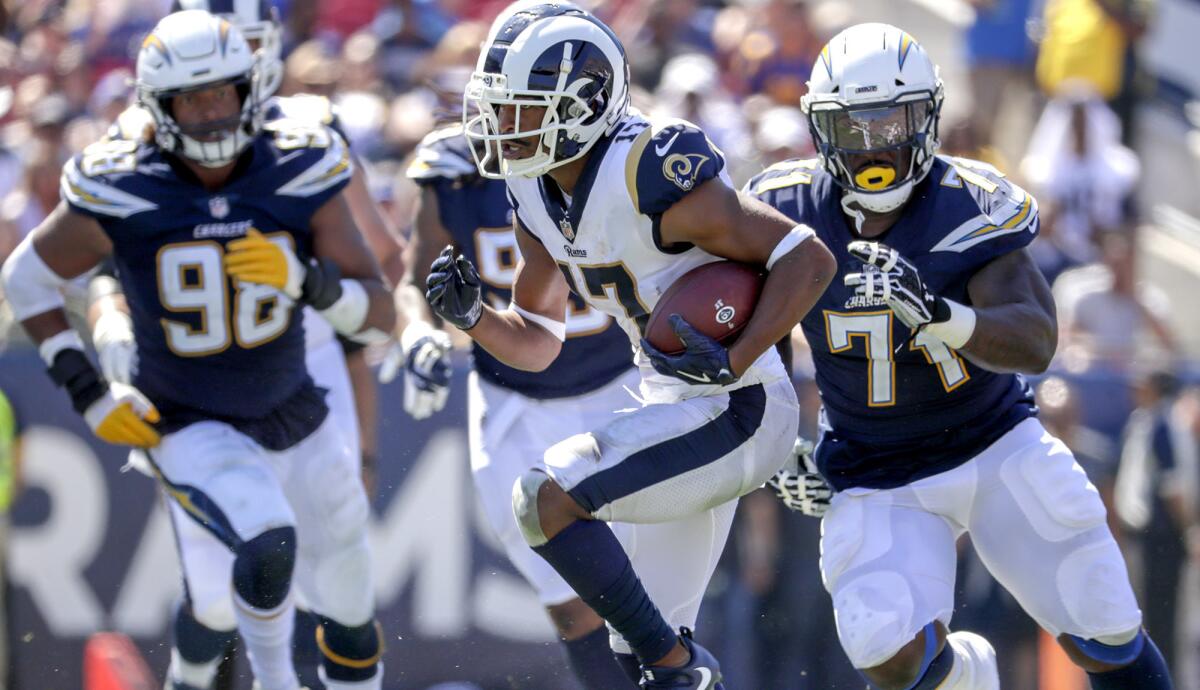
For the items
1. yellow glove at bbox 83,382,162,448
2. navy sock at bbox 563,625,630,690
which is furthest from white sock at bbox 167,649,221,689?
navy sock at bbox 563,625,630,690

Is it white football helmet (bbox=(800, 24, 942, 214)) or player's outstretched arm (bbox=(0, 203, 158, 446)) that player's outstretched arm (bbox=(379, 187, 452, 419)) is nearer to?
player's outstretched arm (bbox=(0, 203, 158, 446))

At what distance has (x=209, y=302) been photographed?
212 inches

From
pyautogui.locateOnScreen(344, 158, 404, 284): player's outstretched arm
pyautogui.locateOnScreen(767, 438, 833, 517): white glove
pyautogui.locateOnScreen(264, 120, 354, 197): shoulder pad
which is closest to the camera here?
pyautogui.locateOnScreen(767, 438, 833, 517): white glove

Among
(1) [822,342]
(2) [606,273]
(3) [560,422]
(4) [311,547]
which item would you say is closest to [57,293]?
(4) [311,547]

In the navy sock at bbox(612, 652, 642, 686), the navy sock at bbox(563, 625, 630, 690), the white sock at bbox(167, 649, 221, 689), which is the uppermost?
the navy sock at bbox(612, 652, 642, 686)

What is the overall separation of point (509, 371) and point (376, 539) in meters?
1.44

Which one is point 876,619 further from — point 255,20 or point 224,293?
point 255,20

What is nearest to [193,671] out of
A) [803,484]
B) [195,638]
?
[195,638]

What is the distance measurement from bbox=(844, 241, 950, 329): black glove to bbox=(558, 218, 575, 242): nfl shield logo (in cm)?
68

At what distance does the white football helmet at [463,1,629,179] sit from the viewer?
430cm

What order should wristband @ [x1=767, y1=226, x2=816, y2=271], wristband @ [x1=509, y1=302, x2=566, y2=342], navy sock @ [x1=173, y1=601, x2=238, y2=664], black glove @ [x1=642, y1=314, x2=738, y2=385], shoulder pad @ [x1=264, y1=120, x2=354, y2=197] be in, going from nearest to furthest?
black glove @ [x1=642, y1=314, x2=738, y2=385]
wristband @ [x1=767, y1=226, x2=816, y2=271]
wristband @ [x1=509, y1=302, x2=566, y2=342]
shoulder pad @ [x1=264, y1=120, x2=354, y2=197]
navy sock @ [x1=173, y1=601, x2=238, y2=664]

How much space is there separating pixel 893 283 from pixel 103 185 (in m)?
2.44

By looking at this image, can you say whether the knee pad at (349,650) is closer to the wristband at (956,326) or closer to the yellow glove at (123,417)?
the yellow glove at (123,417)

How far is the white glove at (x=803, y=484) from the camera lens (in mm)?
4918
